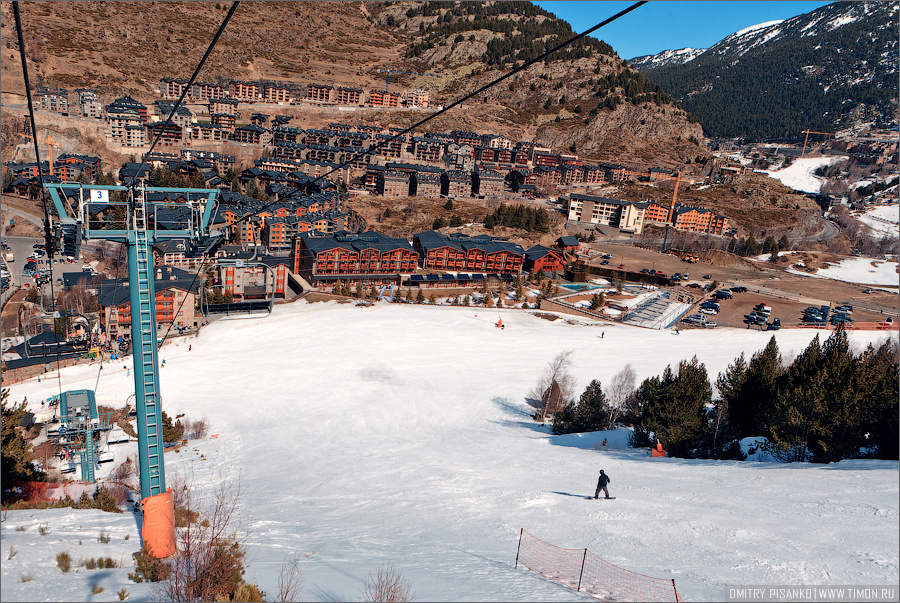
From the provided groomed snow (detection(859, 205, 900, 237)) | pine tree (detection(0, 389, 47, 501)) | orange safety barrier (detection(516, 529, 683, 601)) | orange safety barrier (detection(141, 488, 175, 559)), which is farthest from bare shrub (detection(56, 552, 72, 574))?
groomed snow (detection(859, 205, 900, 237))

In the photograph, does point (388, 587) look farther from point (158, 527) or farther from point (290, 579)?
point (158, 527)

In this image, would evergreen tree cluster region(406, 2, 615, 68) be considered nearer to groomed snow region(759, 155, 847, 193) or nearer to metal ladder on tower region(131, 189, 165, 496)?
groomed snow region(759, 155, 847, 193)

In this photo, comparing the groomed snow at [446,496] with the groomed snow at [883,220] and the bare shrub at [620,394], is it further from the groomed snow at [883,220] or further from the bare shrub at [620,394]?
the groomed snow at [883,220]

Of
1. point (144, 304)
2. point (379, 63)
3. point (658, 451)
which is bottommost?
point (658, 451)

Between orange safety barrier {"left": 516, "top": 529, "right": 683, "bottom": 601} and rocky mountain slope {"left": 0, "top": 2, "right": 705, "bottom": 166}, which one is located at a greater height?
rocky mountain slope {"left": 0, "top": 2, "right": 705, "bottom": 166}

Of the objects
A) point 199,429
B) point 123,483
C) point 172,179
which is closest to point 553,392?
point 199,429
